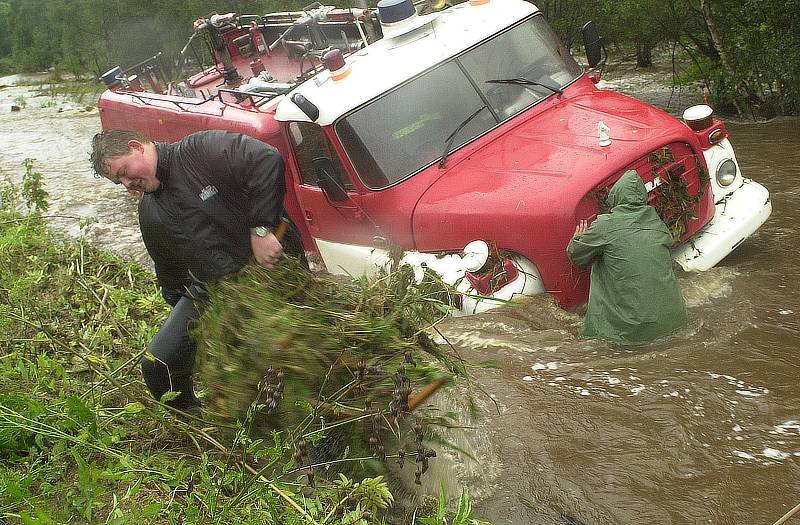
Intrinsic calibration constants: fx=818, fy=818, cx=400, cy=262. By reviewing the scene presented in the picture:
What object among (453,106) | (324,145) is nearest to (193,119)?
(324,145)

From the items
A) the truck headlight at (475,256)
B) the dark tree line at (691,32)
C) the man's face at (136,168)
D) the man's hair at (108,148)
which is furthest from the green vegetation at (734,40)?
the man's hair at (108,148)

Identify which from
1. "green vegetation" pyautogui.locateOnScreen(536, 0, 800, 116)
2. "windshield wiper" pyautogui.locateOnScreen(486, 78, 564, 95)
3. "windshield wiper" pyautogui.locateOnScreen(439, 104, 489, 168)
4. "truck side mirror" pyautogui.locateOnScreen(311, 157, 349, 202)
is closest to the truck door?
"truck side mirror" pyautogui.locateOnScreen(311, 157, 349, 202)

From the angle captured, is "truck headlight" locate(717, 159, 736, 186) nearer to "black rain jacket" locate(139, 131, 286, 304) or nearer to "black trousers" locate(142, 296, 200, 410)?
"black rain jacket" locate(139, 131, 286, 304)

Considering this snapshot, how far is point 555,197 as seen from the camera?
4.79 m

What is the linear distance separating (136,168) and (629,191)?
2.65m

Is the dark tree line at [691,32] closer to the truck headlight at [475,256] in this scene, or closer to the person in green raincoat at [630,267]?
the person in green raincoat at [630,267]

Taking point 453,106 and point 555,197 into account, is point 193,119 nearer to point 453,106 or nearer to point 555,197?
point 453,106

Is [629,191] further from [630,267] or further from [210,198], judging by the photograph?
[210,198]

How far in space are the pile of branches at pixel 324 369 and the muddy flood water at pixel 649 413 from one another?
30.7 inches

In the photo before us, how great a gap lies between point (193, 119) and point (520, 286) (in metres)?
4.05

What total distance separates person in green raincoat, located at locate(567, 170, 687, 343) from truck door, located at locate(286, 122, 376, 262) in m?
1.73

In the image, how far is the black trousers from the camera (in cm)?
415

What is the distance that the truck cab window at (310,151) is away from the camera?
582 cm

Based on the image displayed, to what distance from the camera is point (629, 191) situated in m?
4.60
